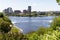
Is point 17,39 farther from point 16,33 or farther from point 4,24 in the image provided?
point 4,24

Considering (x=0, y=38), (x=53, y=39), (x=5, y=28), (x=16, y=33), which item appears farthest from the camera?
(x=5, y=28)

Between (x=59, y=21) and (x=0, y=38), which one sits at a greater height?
(x=0, y=38)

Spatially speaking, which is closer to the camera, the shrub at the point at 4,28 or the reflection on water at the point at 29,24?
the shrub at the point at 4,28

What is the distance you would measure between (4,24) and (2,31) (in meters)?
0.94

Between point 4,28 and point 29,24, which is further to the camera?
point 29,24

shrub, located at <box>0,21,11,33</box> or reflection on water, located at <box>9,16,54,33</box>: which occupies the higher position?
shrub, located at <box>0,21,11,33</box>

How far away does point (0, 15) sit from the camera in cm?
2086

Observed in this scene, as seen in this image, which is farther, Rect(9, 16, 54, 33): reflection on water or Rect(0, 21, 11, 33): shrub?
Rect(9, 16, 54, 33): reflection on water

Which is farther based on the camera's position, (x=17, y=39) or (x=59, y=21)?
(x=59, y=21)

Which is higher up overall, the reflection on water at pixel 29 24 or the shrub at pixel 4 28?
the shrub at pixel 4 28

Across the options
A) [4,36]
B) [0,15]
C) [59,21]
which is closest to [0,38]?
[4,36]

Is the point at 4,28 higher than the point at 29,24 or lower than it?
higher

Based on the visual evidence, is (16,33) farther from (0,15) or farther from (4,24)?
(0,15)

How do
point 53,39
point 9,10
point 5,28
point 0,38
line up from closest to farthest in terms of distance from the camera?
1. point 53,39
2. point 0,38
3. point 5,28
4. point 9,10
